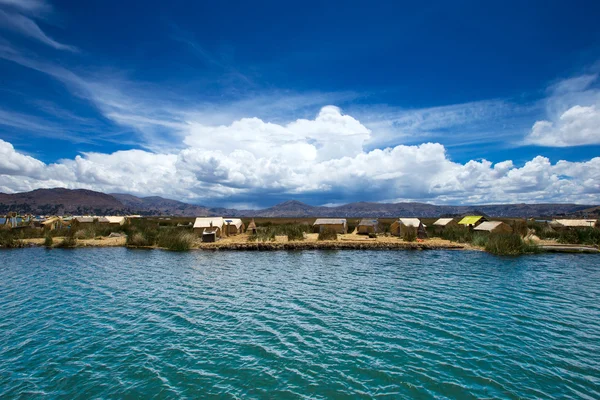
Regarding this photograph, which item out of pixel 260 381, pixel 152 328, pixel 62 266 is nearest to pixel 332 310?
pixel 260 381

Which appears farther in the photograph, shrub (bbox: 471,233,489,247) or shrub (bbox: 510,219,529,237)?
shrub (bbox: 510,219,529,237)

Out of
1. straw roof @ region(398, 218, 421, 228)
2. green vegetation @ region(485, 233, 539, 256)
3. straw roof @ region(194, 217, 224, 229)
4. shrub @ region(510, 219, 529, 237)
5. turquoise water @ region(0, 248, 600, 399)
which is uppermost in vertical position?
straw roof @ region(194, 217, 224, 229)

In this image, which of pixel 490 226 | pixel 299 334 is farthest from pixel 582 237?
pixel 299 334

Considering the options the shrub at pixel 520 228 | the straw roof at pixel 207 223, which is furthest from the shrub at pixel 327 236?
the shrub at pixel 520 228

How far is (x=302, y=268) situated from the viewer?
25.1 metres

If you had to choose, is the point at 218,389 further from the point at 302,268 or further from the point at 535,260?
the point at 535,260

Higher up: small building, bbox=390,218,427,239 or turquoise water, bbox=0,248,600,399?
small building, bbox=390,218,427,239

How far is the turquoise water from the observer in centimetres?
837

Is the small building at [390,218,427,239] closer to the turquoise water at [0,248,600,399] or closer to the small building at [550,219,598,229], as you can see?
the small building at [550,219,598,229]

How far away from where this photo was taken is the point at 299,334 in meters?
11.6

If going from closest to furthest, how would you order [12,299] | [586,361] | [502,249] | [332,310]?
Answer: [586,361] < [332,310] < [12,299] < [502,249]

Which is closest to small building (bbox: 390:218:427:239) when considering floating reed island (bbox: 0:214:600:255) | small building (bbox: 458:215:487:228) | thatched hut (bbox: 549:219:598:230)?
floating reed island (bbox: 0:214:600:255)

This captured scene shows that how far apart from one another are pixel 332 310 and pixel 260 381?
6305 millimetres

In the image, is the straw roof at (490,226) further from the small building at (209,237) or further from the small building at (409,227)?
the small building at (209,237)
